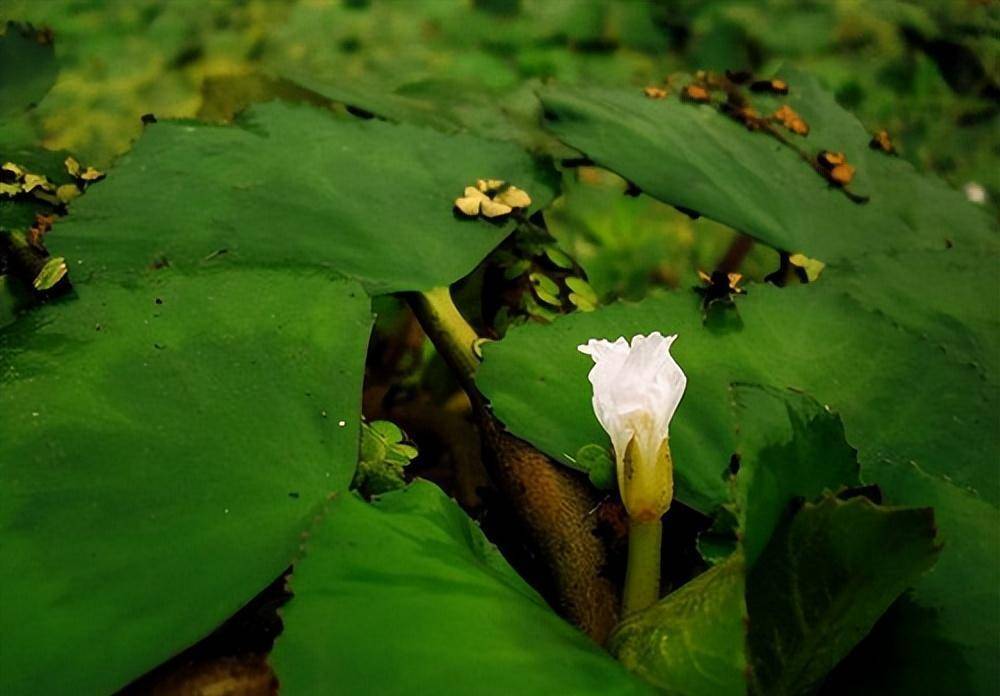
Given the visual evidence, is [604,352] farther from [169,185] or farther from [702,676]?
[169,185]

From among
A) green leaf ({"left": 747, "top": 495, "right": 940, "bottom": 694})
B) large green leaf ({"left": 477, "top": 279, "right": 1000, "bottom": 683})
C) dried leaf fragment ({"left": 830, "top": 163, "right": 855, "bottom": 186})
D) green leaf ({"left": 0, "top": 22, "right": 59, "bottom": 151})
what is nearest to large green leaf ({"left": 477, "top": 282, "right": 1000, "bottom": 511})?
large green leaf ({"left": 477, "top": 279, "right": 1000, "bottom": 683})

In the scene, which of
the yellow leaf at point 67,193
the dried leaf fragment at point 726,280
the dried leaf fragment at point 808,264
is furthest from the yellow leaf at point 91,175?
the dried leaf fragment at point 808,264

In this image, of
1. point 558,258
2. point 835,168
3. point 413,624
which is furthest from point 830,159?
point 413,624

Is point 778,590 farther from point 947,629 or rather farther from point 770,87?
point 770,87

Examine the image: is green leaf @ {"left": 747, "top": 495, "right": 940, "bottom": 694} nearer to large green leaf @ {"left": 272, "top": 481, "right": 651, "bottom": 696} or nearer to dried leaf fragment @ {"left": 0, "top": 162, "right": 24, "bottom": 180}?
large green leaf @ {"left": 272, "top": 481, "right": 651, "bottom": 696}

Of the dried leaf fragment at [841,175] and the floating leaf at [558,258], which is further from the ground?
the dried leaf fragment at [841,175]

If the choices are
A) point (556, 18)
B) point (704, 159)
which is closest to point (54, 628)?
point (704, 159)

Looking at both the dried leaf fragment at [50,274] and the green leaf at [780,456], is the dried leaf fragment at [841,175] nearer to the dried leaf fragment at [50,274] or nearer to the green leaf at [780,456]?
the green leaf at [780,456]
